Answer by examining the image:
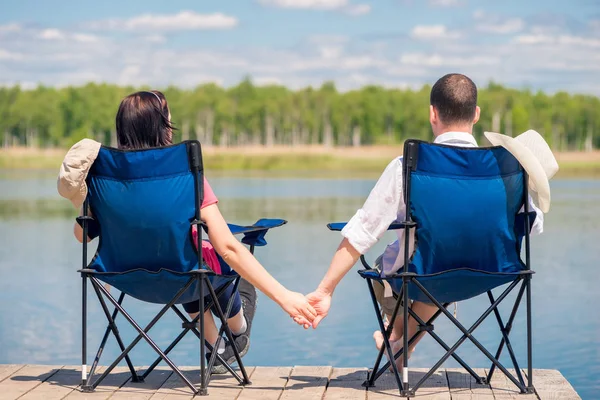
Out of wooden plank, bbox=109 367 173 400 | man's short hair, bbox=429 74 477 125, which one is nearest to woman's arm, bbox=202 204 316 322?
wooden plank, bbox=109 367 173 400

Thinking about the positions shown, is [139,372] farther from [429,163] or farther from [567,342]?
[567,342]

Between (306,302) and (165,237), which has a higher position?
(165,237)

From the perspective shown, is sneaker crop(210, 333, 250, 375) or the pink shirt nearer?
the pink shirt

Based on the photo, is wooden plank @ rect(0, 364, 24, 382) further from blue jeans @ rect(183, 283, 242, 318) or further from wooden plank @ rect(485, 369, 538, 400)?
wooden plank @ rect(485, 369, 538, 400)

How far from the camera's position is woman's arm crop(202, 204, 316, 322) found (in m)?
3.06

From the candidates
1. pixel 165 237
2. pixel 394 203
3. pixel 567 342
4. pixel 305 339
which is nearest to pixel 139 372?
pixel 165 237

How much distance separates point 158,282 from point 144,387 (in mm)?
398

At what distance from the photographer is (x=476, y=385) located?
10.6 ft

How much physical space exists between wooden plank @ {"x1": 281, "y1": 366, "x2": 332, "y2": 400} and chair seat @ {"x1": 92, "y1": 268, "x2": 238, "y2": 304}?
1.37 feet

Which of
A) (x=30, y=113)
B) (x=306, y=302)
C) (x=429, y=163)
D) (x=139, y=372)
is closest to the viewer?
(x=429, y=163)

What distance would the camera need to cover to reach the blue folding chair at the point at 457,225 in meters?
2.94

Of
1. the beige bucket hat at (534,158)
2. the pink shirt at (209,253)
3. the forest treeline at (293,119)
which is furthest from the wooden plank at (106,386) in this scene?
the forest treeline at (293,119)

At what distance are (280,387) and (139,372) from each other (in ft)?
1.99

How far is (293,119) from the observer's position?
83.0 m
